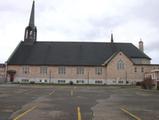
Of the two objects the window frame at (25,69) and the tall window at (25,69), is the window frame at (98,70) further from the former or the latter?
the tall window at (25,69)

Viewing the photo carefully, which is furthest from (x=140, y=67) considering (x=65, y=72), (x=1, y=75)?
(x=1, y=75)

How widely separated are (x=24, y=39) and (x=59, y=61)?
13501 mm

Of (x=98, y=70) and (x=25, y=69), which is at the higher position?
(x=25, y=69)

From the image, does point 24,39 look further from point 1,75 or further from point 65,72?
point 65,72

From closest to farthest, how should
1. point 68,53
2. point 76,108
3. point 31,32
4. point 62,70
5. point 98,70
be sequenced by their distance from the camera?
1. point 76,108
2. point 98,70
3. point 62,70
4. point 68,53
5. point 31,32

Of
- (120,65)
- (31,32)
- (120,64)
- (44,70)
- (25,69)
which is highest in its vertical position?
(31,32)

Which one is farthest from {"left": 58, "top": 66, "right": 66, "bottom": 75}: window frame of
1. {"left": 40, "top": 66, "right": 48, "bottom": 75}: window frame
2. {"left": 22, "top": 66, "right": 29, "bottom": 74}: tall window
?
{"left": 22, "top": 66, "right": 29, "bottom": 74}: tall window

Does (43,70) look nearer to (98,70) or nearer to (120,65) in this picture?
(98,70)

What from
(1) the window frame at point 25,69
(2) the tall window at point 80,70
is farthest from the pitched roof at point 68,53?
(2) the tall window at point 80,70

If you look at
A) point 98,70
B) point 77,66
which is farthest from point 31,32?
point 98,70

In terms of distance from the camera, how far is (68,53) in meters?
64.1

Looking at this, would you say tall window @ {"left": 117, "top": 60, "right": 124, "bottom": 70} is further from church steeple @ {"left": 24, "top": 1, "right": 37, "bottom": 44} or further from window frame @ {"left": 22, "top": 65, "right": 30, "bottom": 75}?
church steeple @ {"left": 24, "top": 1, "right": 37, "bottom": 44}

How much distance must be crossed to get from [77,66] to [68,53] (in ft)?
18.3

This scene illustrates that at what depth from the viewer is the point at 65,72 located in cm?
6022
